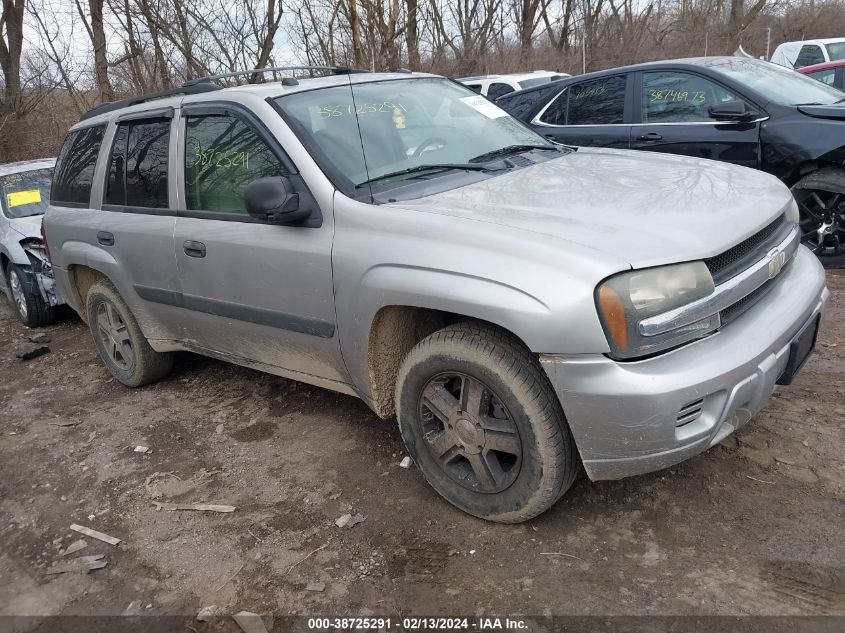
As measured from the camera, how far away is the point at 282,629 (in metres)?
2.43

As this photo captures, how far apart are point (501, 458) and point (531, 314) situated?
30.7 inches

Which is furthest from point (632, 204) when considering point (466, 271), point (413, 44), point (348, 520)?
point (413, 44)

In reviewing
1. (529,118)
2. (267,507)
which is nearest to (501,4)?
(529,118)

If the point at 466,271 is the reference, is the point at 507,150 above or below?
above

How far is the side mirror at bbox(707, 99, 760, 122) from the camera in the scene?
17.0ft

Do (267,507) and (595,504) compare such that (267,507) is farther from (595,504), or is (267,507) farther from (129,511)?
(595,504)

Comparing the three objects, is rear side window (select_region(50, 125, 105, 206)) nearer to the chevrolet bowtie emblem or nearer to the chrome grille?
the chrome grille

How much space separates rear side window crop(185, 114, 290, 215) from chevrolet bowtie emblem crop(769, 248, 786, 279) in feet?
6.69

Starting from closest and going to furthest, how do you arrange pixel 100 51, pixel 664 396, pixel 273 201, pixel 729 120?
pixel 664 396
pixel 273 201
pixel 729 120
pixel 100 51

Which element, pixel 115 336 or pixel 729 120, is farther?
pixel 729 120

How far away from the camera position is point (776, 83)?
223 inches

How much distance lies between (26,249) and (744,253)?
630cm

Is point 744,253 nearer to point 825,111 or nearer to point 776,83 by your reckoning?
point 825,111

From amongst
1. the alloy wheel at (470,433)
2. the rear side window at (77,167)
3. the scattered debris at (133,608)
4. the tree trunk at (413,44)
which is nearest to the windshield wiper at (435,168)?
the alloy wheel at (470,433)
